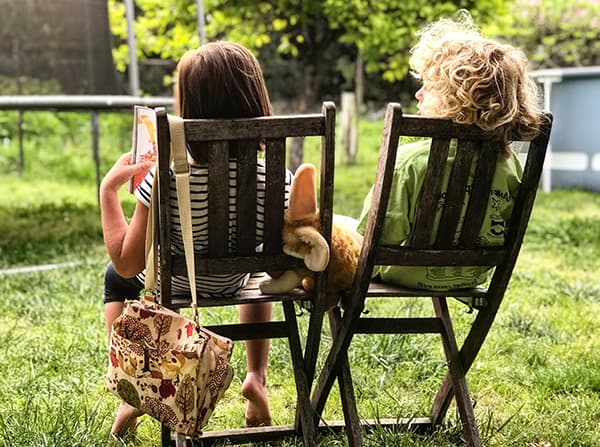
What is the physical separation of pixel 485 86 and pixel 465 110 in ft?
0.32

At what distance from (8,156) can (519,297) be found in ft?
27.4

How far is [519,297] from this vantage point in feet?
15.6

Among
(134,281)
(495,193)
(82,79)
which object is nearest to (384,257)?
(495,193)

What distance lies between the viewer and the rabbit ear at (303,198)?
2373 mm

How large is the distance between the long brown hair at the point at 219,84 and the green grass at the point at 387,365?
3.81 ft

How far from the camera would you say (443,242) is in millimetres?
2482

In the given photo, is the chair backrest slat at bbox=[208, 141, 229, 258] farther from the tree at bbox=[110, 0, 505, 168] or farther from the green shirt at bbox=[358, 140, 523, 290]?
the tree at bbox=[110, 0, 505, 168]

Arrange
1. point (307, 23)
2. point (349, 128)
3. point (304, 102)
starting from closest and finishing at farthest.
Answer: point (307, 23) < point (304, 102) < point (349, 128)

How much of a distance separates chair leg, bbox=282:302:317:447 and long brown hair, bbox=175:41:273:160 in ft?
2.23

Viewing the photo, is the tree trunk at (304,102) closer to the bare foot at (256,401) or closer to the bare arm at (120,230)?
the bare foot at (256,401)

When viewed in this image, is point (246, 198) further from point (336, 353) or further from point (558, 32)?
point (558, 32)

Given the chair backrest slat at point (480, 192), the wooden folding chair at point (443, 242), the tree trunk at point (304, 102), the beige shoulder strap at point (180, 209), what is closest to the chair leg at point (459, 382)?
the wooden folding chair at point (443, 242)

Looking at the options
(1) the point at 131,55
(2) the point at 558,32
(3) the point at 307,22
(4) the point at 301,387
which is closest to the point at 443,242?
(4) the point at 301,387

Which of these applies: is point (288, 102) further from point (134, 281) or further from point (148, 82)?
point (134, 281)
